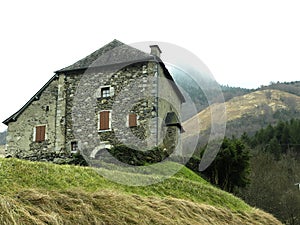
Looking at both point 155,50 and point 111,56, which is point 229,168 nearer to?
point 155,50

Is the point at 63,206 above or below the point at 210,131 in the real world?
below

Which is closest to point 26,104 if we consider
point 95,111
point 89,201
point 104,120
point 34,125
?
point 34,125

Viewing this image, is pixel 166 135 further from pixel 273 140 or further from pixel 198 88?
pixel 273 140

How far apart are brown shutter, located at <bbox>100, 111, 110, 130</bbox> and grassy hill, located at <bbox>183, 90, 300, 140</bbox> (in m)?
51.1

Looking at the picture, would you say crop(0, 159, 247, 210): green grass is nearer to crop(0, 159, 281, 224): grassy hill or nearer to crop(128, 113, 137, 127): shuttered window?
crop(0, 159, 281, 224): grassy hill

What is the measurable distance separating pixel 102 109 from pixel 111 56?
3.47m

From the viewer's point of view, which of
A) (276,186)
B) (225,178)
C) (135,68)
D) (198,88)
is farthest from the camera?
(276,186)

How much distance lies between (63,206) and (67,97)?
1958 cm

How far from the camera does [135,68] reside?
28.7 m

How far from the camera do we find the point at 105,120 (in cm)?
2836

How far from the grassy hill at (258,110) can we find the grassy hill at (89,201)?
61554mm

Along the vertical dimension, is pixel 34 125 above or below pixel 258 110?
below

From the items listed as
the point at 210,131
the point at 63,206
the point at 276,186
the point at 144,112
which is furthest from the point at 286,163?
the point at 63,206

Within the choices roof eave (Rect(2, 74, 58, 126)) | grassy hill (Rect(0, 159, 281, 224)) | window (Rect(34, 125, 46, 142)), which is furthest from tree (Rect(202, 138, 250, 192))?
roof eave (Rect(2, 74, 58, 126))
